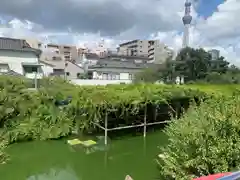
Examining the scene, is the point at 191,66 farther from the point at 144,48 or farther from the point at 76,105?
the point at 144,48

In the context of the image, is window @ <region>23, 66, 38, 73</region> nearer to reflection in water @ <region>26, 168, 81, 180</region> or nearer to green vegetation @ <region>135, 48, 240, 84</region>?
green vegetation @ <region>135, 48, 240, 84</region>

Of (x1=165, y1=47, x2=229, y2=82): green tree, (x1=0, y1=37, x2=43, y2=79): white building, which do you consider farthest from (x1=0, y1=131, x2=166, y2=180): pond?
(x1=165, y1=47, x2=229, y2=82): green tree

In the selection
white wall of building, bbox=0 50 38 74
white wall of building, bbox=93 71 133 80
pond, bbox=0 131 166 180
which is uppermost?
white wall of building, bbox=0 50 38 74

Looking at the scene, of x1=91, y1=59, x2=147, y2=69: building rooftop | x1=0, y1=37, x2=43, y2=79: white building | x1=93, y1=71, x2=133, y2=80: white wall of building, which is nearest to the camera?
x1=0, y1=37, x2=43, y2=79: white building

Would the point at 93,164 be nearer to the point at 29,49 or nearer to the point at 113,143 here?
the point at 113,143

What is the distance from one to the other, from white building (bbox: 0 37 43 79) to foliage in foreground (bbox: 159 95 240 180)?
17001 mm

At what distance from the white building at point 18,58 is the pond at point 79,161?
12.6m

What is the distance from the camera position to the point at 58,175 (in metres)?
6.94

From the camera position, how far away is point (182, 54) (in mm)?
29219

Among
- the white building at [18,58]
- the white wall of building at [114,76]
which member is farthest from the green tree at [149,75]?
the white building at [18,58]

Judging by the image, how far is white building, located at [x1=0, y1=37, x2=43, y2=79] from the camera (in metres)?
20.9

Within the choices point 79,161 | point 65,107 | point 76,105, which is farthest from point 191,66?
point 79,161

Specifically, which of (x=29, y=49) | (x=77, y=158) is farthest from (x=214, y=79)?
(x=77, y=158)

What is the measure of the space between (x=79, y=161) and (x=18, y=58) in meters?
16.1
